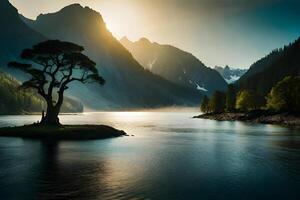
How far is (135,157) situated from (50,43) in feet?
139

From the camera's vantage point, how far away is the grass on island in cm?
7869

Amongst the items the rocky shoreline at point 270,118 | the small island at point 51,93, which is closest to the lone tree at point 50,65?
the small island at point 51,93

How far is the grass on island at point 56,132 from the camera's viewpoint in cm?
7869

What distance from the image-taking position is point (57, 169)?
42.7m

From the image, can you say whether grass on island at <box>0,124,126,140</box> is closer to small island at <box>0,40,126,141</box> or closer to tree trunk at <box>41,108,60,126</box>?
small island at <box>0,40,126,141</box>

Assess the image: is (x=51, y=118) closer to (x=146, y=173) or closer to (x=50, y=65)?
(x=50, y=65)

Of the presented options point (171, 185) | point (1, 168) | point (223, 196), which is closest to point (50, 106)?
point (1, 168)

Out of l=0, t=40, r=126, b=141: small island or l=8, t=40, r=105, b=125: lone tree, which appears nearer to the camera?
l=0, t=40, r=126, b=141: small island

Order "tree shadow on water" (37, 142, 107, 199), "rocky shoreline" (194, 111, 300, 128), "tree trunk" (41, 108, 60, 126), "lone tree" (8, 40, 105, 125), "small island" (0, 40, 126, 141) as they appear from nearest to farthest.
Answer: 1. "tree shadow on water" (37, 142, 107, 199)
2. "small island" (0, 40, 126, 141)
3. "lone tree" (8, 40, 105, 125)
4. "tree trunk" (41, 108, 60, 126)
5. "rocky shoreline" (194, 111, 300, 128)

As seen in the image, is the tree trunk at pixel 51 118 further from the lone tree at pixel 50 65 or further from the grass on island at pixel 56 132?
the grass on island at pixel 56 132

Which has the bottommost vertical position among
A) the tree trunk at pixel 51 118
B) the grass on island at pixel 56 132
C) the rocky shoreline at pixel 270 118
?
the grass on island at pixel 56 132

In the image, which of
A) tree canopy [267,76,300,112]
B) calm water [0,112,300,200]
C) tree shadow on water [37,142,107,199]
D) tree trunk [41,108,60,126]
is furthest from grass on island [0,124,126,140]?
tree canopy [267,76,300,112]

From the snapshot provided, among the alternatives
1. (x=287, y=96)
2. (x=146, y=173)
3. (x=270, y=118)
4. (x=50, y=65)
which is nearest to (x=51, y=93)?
(x=50, y=65)

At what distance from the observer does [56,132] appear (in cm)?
7944
